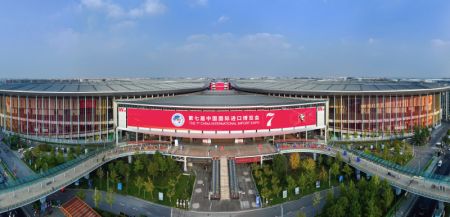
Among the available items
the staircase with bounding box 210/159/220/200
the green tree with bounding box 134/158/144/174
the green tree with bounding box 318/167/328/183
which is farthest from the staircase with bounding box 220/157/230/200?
the green tree with bounding box 318/167/328/183

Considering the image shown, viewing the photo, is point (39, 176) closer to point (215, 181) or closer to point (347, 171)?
point (215, 181)

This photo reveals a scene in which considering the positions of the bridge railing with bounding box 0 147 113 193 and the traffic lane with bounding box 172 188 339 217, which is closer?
the bridge railing with bounding box 0 147 113 193

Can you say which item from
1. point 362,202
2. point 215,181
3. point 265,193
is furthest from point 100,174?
point 362,202

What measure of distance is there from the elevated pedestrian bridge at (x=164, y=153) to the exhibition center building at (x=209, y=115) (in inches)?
170

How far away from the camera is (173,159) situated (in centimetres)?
3975

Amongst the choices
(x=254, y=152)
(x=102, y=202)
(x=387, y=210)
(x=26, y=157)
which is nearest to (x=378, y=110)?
(x=254, y=152)

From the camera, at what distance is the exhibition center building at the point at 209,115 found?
46125mm

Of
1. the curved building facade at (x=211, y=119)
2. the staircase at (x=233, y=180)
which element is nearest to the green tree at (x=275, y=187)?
the staircase at (x=233, y=180)

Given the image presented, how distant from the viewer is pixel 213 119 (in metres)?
45.7

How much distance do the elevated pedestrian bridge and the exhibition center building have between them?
4.32 m

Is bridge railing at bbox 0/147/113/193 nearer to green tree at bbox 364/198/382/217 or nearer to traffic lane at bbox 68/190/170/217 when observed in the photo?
traffic lane at bbox 68/190/170/217

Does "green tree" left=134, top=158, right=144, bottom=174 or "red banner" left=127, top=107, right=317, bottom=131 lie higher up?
"red banner" left=127, top=107, right=317, bottom=131

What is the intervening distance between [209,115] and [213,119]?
0.74 m

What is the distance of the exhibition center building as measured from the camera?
46.1 meters
